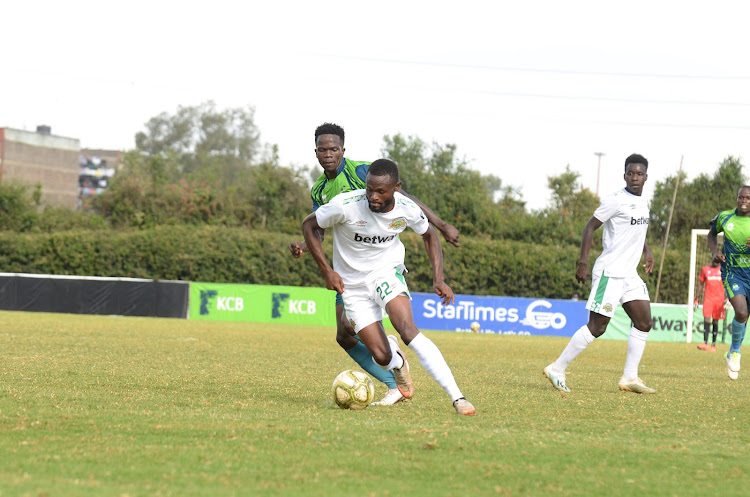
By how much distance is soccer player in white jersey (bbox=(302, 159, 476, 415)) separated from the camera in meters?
7.53

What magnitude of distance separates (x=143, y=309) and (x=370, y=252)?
2717 cm

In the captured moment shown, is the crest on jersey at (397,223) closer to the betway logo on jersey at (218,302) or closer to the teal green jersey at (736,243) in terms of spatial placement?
the teal green jersey at (736,243)

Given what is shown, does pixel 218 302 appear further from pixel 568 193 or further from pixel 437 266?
pixel 568 193

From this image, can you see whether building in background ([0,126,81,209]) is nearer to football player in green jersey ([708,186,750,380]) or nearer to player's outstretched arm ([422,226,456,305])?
football player in green jersey ([708,186,750,380])

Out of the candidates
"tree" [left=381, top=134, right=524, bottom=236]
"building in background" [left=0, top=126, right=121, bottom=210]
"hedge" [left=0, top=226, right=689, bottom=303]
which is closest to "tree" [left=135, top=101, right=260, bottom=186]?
"building in background" [left=0, top=126, right=121, bottom=210]

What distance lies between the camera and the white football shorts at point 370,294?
306 inches

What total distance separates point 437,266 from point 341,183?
4.54ft

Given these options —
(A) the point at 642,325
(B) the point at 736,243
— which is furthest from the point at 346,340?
(B) the point at 736,243

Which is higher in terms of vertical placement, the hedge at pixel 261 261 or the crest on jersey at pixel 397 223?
the crest on jersey at pixel 397 223

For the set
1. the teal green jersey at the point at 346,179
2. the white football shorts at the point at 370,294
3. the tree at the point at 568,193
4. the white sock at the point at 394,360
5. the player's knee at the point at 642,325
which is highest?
the tree at the point at 568,193

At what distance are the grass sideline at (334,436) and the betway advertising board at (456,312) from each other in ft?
62.8

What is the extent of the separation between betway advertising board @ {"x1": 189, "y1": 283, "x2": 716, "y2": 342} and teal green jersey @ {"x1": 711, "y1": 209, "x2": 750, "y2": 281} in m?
17.2

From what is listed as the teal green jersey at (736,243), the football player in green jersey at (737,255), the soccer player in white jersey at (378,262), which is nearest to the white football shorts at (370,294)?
the soccer player in white jersey at (378,262)

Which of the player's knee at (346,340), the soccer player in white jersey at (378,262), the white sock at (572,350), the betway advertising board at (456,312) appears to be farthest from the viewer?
the betway advertising board at (456,312)
